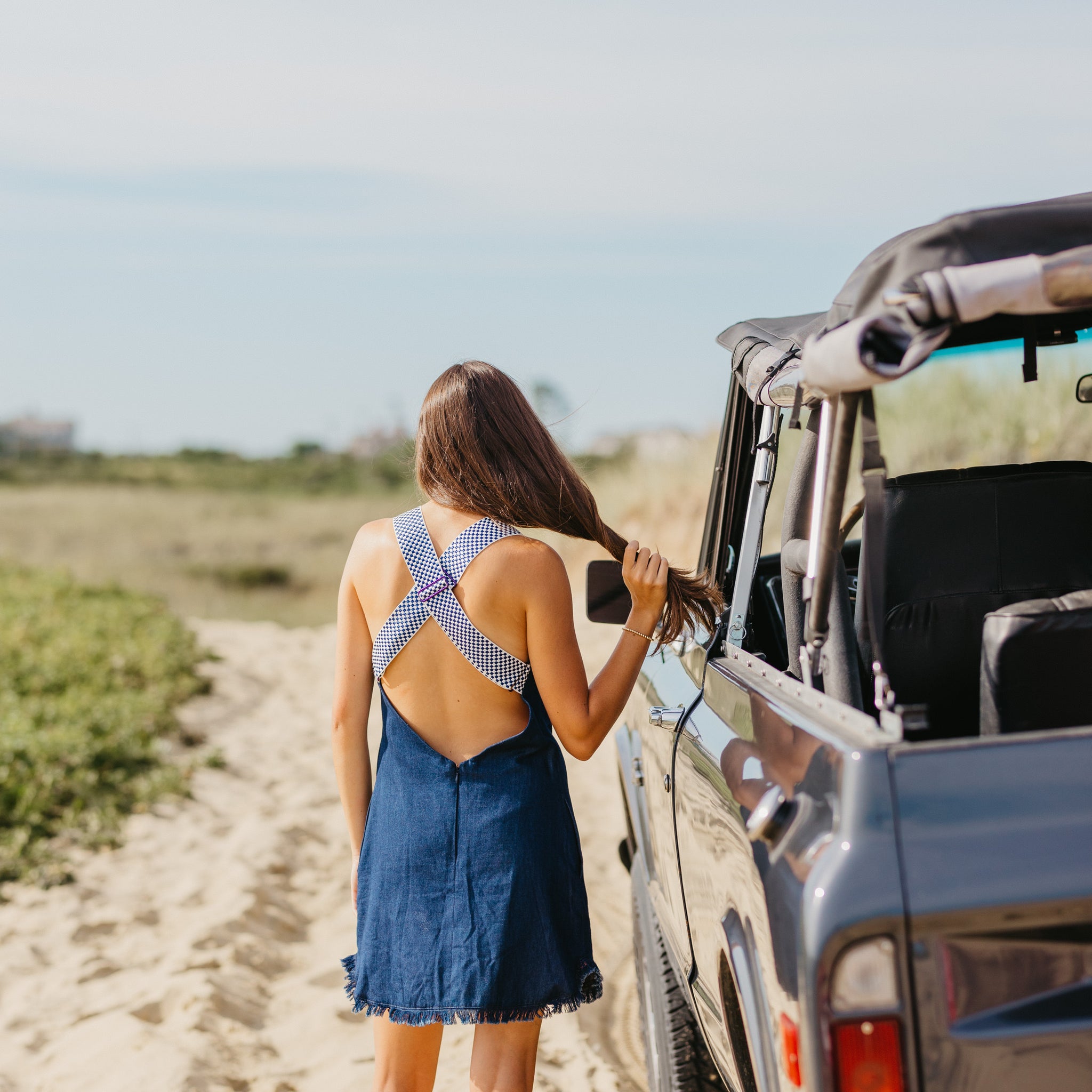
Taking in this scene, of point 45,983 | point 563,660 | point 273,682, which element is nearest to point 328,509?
point 273,682

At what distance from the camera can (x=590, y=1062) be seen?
11.9 ft

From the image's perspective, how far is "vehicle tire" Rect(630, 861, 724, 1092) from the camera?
287 cm

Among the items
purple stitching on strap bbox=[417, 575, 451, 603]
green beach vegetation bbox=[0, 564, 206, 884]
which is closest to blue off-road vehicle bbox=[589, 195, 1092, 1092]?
purple stitching on strap bbox=[417, 575, 451, 603]

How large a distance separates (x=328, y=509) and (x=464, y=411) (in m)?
37.9

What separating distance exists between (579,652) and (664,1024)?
4.00 ft

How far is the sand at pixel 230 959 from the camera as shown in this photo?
3721 millimetres

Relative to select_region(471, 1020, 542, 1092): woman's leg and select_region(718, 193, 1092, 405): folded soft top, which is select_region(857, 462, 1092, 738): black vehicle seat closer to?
select_region(718, 193, 1092, 405): folded soft top

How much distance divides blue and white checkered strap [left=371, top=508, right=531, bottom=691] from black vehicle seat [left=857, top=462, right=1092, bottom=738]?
71cm

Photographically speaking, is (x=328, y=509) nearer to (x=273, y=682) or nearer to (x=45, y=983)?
(x=273, y=682)

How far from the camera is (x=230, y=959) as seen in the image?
15.2 feet

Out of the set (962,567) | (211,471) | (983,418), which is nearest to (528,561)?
(962,567)

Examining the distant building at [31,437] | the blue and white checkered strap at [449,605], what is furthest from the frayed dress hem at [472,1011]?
the distant building at [31,437]

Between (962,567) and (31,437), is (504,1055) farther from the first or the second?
(31,437)

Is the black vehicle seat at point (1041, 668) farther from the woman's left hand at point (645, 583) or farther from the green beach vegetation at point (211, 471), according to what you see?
the green beach vegetation at point (211, 471)
